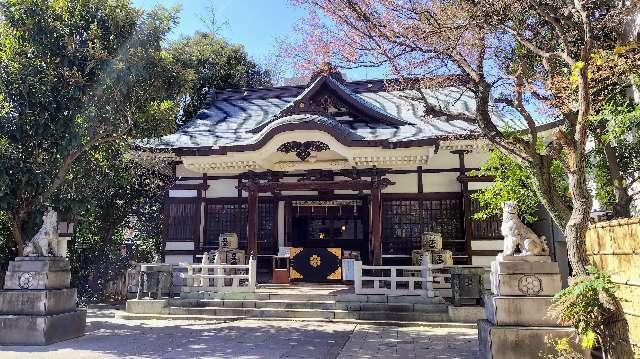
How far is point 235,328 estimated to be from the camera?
996 cm

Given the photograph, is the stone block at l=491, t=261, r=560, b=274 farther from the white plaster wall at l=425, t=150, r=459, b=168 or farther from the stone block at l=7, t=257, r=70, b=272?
the stone block at l=7, t=257, r=70, b=272

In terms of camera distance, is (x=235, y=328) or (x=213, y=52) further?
(x=213, y=52)

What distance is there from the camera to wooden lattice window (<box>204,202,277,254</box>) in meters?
14.9

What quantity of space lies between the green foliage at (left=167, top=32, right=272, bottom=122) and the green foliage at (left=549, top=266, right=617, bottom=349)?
18.8 metres

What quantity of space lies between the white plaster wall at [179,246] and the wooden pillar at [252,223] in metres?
2.45

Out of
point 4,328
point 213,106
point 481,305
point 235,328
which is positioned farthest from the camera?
point 213,106

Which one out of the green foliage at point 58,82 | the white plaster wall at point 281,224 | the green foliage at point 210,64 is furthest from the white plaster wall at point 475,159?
the green foliage at point 210,64

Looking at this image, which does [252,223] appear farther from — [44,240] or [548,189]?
[548,189]

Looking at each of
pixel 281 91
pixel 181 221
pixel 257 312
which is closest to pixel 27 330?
pixel 257 312

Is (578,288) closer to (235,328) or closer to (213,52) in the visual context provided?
(235,328)

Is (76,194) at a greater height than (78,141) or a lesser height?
lesser

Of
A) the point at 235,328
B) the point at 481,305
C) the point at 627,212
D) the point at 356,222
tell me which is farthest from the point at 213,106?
the point at 627,212

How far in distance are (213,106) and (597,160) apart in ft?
46.6

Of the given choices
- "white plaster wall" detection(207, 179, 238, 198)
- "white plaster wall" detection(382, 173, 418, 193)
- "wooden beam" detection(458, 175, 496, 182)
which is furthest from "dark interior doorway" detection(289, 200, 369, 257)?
"wooden beam" detection(458, 175, 496, 182)
